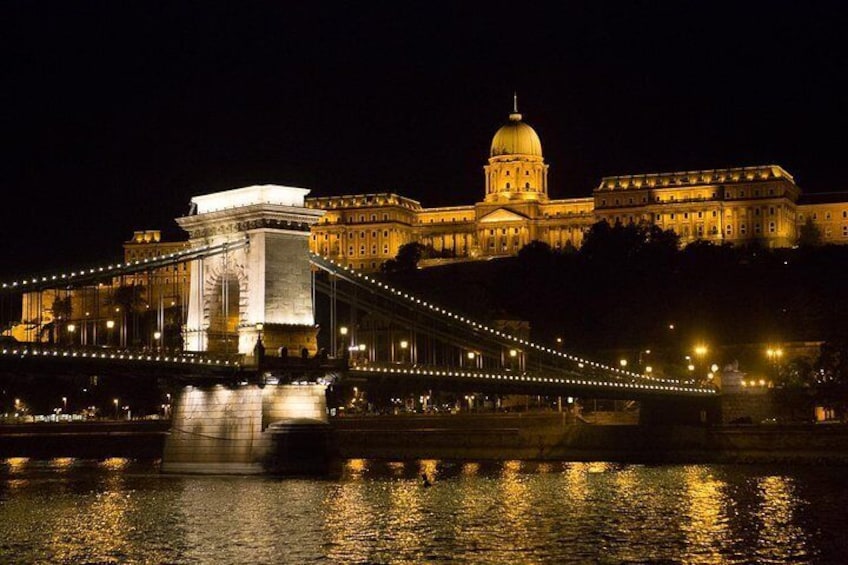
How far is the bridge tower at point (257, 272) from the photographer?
168ft

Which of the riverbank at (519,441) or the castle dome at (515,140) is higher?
the castle dome at (515,140)

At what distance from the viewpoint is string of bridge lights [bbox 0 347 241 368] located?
4294cm

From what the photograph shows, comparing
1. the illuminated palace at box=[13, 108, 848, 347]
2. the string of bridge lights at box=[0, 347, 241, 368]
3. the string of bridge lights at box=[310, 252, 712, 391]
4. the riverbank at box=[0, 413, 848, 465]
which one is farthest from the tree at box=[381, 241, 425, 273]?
the string of bridge lights at box=[0, 347, 241, 368]

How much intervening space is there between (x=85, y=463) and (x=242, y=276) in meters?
23.3

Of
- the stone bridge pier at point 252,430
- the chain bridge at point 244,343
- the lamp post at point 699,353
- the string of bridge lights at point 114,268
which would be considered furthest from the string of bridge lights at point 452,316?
the lamp post at point 699,353

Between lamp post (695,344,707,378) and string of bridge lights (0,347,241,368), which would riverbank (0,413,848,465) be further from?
lamp post (695,344,707,378)

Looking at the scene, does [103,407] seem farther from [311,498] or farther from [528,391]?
[311,498]

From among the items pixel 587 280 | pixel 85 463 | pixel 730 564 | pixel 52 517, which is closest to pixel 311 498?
pixel 52 517

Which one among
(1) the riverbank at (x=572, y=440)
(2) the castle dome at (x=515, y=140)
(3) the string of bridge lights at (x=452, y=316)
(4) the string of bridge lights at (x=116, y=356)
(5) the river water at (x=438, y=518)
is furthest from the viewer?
(2) the castle dome at (x=515, y=140)

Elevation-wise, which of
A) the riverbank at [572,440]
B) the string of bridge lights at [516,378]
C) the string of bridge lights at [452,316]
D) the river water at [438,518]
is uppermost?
the string of bridge lights at [452,316]

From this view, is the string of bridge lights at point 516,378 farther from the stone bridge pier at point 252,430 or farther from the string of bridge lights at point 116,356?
the string of bridge lights at point 116,356

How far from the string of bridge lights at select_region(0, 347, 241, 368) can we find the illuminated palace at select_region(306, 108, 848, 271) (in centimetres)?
11583

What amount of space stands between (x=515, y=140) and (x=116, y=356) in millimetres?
134106

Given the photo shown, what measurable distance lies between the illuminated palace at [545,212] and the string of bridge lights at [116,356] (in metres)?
116
